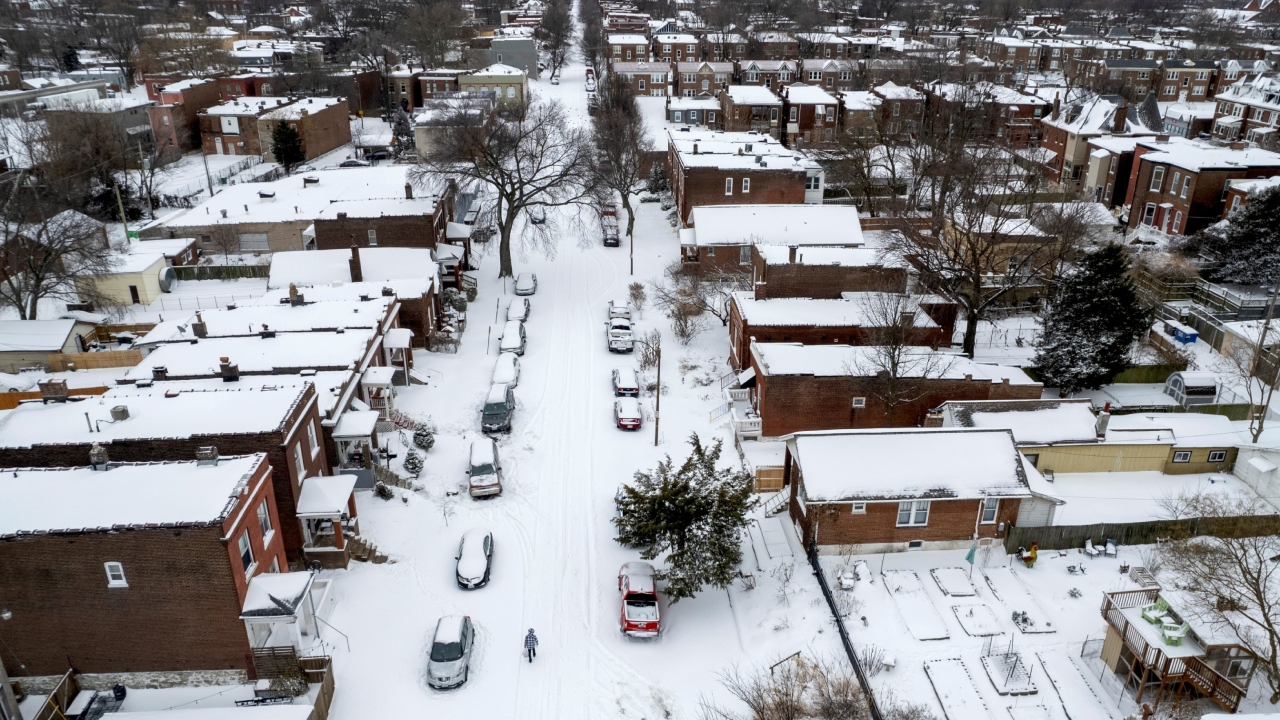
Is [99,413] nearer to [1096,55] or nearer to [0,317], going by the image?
[0,317]

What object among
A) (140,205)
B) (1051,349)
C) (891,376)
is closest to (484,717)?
(891,376)

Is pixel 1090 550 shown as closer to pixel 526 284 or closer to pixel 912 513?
pixel 912 513

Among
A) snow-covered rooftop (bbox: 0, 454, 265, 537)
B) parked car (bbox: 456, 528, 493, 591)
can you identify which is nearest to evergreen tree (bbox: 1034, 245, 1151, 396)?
parked car (bbox: 456, 528, 493, 591)

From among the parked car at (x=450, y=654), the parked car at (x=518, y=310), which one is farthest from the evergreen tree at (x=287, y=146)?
the parked car at (x=450, y=654)

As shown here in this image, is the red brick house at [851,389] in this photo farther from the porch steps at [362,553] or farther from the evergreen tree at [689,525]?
the porch steps at [362,553]

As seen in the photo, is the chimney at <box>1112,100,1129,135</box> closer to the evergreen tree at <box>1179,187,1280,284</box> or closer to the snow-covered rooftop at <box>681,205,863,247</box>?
the evergreen tree at <box>1179,187,1280,284</box>
